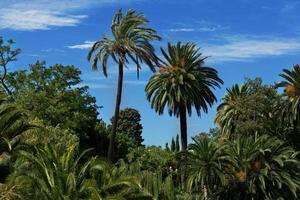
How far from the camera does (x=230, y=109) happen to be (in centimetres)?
8162

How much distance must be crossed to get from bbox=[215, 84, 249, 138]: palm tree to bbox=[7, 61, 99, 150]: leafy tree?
790 inches

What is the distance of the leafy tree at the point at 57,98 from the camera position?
60.3m

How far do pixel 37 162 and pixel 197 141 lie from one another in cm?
2745

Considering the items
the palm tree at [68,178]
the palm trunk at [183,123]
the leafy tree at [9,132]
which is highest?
the palm trunk at [183,123]

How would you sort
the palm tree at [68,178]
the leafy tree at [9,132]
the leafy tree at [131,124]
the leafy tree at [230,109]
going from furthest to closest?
1. the leafy tree at [131,124]
2. the leafy tree at [230,109]
3. the leafy tree at [9,132]
4. the palm tree at [68,178]

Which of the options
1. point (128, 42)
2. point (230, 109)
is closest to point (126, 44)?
point (128, 42)

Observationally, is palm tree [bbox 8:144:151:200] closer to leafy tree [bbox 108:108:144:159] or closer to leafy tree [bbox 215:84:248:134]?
leafy tree [bbox 215:84:248:134]

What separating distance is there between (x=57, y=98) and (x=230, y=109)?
1060 inches

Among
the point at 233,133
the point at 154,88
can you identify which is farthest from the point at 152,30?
the point at 233,133

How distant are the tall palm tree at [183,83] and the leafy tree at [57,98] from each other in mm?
8002

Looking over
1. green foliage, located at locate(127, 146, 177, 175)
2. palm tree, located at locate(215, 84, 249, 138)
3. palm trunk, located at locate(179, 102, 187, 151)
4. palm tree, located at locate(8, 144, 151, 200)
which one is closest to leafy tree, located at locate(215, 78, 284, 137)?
palm tree, located at locate(215, 84, 249, 138)

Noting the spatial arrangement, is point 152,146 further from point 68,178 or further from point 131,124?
point 68,178

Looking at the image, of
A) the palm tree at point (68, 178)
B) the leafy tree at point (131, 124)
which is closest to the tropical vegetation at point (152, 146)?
the palm tree at point (68, 178)

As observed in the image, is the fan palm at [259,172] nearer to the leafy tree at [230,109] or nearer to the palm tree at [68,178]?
the leafy tree at [230,109]
